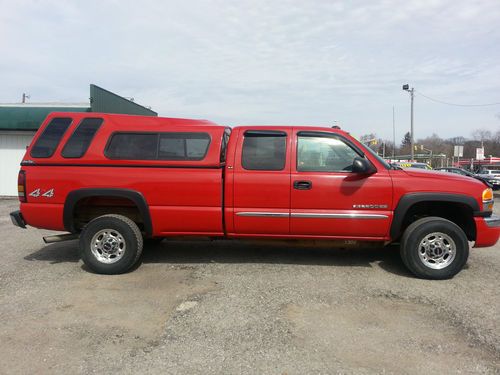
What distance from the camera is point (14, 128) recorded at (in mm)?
15000

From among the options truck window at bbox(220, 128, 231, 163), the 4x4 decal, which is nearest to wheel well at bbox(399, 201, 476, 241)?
truck window at bbox(220, 128, 231, 163)

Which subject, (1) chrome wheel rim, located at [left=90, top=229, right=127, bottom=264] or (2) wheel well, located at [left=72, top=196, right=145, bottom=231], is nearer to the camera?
(1) chrome wheel rim, located at [left=90, top=229, right=127, bottom=264]

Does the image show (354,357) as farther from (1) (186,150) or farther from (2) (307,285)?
(1) (186,150)

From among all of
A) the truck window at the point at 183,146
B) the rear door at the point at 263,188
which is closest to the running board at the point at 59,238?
the truck window at the point at 183,146

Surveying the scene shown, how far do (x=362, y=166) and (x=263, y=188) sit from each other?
127 centimetres

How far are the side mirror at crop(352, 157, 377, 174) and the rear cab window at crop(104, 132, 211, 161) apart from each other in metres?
1.93

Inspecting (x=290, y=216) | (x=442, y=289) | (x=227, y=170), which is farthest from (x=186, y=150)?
(x=442, y=289)

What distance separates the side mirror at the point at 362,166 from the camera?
4871mm

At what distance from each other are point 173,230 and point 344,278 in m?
2.36

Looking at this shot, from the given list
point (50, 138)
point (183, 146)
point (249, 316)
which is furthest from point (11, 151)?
point (249, 316)

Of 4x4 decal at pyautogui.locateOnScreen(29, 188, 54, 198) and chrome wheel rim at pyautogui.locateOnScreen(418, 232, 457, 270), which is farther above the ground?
4x4 decal at pyautogui.locateOnScreen(29, 188, 54, 198)

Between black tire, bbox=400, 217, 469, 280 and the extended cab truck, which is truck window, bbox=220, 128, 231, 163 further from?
black tire, bbox=400, 217, 469, 280

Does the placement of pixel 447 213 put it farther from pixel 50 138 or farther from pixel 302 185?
pixel 50 138

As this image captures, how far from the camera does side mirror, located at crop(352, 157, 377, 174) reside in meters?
4.87
